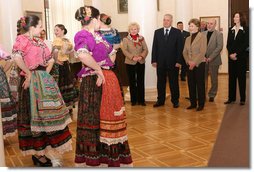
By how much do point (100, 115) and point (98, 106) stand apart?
8cm

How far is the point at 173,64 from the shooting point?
7.07 m

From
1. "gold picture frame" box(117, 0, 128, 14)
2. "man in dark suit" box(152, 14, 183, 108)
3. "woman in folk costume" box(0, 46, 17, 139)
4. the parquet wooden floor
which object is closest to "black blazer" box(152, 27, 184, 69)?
"man in dark suit" box(152, 14, 183, 108)

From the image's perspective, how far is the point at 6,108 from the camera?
4836 millimetres

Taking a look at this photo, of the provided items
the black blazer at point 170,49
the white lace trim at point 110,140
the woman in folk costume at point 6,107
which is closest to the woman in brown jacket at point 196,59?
the black blazer at point 170,49

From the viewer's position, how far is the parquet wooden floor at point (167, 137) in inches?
164

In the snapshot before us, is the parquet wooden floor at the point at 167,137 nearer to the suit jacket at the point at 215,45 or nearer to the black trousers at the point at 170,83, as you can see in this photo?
the black trousers at the point at 170,83

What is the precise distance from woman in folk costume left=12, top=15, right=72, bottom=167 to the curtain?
A: 24.8 feet

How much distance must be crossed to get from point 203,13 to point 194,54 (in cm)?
673

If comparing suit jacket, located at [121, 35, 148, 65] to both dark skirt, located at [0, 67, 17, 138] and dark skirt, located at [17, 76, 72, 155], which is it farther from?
dark skirt, located at [17, 76, 72, 155]

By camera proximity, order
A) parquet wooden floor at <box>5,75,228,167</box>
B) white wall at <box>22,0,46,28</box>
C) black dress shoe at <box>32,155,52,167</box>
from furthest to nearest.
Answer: white wall at <box>22,0,46,28</box>
parquet wooden floor at <box>5,75,228,167</box>
black dress shoe at <box>32,155,52,167</box>

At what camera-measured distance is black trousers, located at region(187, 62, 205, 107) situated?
6.64m

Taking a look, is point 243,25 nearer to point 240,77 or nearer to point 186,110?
point 240,77

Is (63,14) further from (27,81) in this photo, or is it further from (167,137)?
(27,81)

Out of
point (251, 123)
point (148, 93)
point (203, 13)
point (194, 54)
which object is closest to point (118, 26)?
point (203, 13)
